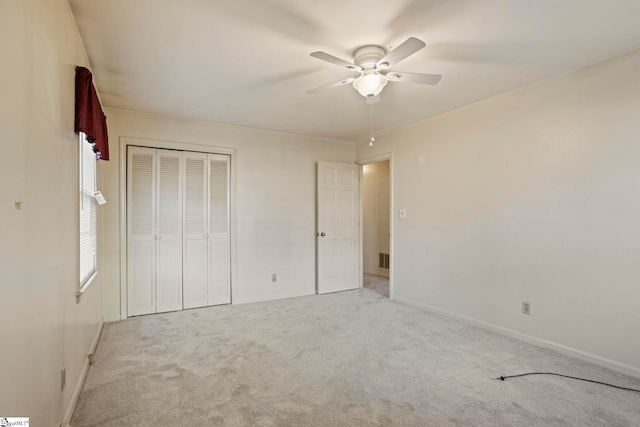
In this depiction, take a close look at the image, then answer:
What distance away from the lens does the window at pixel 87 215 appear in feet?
8.02

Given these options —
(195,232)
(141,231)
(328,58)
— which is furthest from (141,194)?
(328,58)

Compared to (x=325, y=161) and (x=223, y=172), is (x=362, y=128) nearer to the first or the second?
(x=325, y=161)

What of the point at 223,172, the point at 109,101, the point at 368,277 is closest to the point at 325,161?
the point at 223,172

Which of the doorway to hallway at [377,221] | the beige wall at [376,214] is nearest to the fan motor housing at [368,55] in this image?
the doorway to hallway at [377,221]

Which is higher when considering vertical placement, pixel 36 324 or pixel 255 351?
pixel 36 324

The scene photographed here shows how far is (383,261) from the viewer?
6.20 metres

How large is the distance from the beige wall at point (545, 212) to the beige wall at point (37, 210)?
3.61 m

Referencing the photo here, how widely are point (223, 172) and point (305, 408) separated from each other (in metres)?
3.15

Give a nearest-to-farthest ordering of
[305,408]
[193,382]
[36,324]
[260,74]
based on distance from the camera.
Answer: [36,324]
[305,408]
[193,382]
[260,74]

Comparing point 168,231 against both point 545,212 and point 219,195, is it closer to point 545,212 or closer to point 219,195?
point 219,195

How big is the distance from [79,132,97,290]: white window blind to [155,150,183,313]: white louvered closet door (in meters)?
0.79

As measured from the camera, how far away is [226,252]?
4227 mm

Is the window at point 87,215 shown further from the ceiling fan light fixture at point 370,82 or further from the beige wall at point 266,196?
the ceiling fan light fixture at point 370,82

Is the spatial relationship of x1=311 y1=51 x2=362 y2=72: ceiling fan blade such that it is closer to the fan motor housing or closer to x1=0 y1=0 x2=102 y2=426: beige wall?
the fan motor housing
